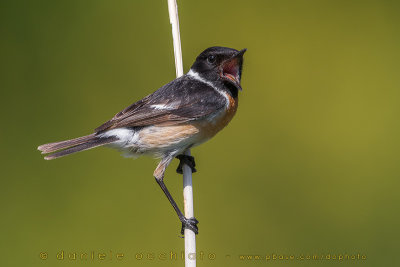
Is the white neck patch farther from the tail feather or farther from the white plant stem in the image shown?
the tail feather

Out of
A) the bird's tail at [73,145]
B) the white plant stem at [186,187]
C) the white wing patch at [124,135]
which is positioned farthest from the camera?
the white wing patch at [124,135]

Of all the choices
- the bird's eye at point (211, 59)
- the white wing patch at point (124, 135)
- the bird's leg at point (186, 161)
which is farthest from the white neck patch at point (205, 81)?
the white wing patch at point (124, 135)

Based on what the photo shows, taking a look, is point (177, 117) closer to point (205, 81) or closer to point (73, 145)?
point (205, 81)

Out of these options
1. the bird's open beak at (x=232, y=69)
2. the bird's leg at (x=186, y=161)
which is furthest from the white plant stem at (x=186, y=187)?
the bird's open beak at (x=232, y=69)

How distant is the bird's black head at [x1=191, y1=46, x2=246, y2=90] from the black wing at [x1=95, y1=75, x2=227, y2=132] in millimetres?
104

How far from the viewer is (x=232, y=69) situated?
3.26 m

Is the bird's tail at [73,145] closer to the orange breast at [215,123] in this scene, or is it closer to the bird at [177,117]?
the bird at [177,117]

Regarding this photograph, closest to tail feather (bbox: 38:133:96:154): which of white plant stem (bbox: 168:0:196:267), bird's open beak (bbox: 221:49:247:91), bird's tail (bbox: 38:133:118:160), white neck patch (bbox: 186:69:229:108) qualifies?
bird's tail (bbox: 38:133:118:160)

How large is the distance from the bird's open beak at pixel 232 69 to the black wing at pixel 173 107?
0.12 meters

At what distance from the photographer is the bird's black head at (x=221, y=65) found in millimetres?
3176

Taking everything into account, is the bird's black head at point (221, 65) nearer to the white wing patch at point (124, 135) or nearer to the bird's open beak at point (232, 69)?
the bird's open beak at point (232, 69)

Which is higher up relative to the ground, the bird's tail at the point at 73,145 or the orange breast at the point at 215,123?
A: the orange breast at the point at 215,123

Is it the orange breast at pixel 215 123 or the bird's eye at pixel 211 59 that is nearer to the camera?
the orange breast at pixel 215 123

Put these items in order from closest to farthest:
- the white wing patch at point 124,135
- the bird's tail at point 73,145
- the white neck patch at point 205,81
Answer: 1. the bird's tail at point 73,145
2. the white wing patch at point 124,135
3. the white neck patch at point 205,81
